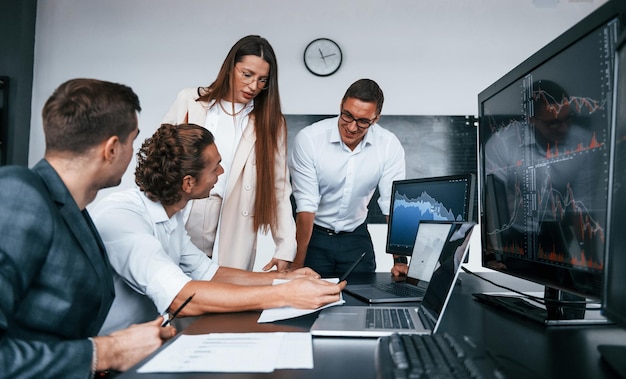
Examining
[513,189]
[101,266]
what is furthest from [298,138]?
[101,266]

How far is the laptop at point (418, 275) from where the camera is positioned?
1350 mm

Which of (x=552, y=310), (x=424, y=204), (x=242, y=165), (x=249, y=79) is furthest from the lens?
(x=242, y=165)

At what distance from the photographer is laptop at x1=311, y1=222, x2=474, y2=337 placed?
0.94 m

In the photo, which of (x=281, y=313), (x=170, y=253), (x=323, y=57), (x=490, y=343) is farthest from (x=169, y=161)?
(x=323, y=57)

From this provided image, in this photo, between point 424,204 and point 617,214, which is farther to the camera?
point 424,204

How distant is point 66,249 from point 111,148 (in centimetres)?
22

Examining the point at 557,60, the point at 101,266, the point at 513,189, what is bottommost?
the point at 101,266

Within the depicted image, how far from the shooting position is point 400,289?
1488mm

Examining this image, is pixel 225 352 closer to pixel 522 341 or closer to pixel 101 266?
pixel 101 266

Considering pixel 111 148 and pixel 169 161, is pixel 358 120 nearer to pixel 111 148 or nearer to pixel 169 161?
pixel 169 161

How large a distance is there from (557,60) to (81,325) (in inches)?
40.5

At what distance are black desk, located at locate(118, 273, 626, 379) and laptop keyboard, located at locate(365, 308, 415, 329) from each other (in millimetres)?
73

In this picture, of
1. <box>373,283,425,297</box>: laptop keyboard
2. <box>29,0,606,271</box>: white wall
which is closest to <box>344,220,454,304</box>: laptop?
<box>373,283,425,297</box>: laptop keyboard

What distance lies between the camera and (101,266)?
0.99 m
